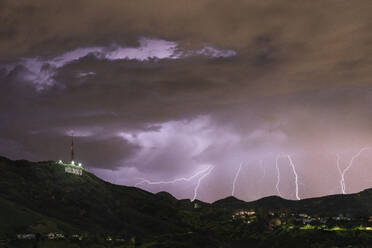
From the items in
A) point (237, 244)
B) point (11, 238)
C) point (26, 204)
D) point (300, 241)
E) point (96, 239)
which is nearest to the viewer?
point (11, 238)

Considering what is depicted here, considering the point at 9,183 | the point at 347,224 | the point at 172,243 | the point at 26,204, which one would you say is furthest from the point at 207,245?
the point at 9,183

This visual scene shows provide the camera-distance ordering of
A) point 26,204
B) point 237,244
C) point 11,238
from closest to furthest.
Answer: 1. point 11,238
2. point 26,204
3. point 237,244

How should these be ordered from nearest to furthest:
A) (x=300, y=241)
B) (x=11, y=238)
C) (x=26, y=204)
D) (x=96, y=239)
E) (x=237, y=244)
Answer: (x=11, y=238), (x=96, y=239), (x=300, y=241), (x=26, y=204), (x=237, y=244)

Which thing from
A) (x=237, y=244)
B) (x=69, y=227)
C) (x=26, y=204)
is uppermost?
(x=26, y=204)

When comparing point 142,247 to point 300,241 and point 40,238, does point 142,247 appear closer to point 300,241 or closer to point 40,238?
point 40,238

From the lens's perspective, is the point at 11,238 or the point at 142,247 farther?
the point at 142,247

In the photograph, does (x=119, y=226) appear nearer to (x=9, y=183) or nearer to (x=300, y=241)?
(x=9, y=183)

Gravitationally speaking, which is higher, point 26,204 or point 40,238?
point 26,204

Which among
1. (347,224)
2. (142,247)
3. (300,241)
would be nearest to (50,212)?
(142,247)

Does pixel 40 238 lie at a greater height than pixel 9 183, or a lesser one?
lesser
